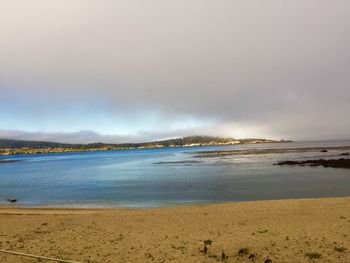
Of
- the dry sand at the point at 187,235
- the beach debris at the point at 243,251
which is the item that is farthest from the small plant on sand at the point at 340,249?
the beach debris at the point at 243,251

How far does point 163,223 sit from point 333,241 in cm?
813

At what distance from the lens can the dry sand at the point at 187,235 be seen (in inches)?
448

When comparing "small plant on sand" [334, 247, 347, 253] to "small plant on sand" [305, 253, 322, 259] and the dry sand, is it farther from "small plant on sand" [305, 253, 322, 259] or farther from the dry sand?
"small plant on sand" [305, 253, 322, 259]

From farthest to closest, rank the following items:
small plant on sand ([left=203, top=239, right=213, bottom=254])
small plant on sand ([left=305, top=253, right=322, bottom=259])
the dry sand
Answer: small plant on sand ([left=203, top=239, right=213, bottom=254]) → the dry sand → small plant on sand ([left=305, top=253, right=322, bottom=259])

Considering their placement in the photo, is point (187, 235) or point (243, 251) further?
point (187, 235)

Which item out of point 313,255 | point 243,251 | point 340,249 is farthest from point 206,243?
point 340,249

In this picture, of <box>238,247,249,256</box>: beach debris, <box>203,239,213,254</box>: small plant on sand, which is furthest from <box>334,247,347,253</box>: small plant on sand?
<box>203,239,213,254</box>: small plant on sand

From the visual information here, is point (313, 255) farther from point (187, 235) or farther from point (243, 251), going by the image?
point (187, 235)

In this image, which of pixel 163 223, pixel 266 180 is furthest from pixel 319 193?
pixel 163 223

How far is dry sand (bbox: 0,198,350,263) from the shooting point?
11.4 meters

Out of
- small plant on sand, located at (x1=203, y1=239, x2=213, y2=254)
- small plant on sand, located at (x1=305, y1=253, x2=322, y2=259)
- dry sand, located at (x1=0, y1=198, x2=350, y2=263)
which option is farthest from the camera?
small plant on sand, located at (x1=203, y1=239, x2=213, y2=254)

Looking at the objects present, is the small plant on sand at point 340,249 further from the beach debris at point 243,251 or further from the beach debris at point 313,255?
the beach debris at point 243,251

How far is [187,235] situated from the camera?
14336 millimetres

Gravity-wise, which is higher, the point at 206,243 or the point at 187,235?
the point at 206,243
